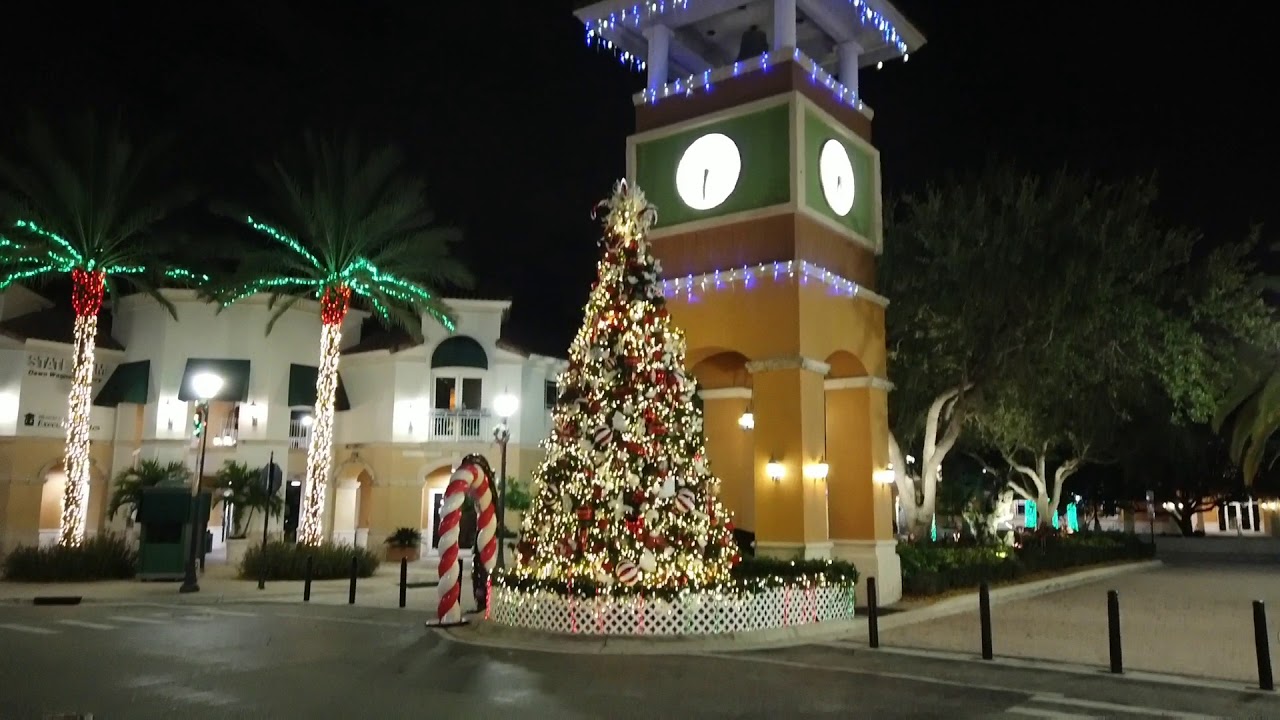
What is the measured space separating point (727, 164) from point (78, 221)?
57.1ft

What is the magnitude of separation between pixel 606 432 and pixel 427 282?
59.3 feet

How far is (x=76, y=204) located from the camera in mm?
24219

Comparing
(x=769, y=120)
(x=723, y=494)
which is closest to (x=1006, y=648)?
(x=723, y=494)

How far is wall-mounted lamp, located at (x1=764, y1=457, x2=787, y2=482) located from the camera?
1577cm

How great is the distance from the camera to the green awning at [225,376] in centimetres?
3108

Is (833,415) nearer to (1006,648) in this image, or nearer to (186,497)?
(1006,648)

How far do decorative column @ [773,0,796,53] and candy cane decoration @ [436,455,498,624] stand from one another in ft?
28.9

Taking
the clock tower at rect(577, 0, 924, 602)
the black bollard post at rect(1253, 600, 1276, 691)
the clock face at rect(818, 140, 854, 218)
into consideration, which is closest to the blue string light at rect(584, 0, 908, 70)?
the clock tower at rect(577, 0, 924, 602)

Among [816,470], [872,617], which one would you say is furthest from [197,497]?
[872,617]

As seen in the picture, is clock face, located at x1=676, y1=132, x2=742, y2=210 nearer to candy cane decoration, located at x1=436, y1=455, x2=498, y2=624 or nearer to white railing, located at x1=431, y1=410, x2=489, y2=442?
candy cane decoration, located at x1=436, y1=455, x2=498, y2=624

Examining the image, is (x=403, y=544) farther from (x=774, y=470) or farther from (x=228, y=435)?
(x=774, y=470)

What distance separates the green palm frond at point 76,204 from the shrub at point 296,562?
29.0ft

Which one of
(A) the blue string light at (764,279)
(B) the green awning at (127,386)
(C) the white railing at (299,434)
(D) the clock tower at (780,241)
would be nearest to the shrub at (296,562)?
(C) the white railing at (299,434)

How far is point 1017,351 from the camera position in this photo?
2169 cm
